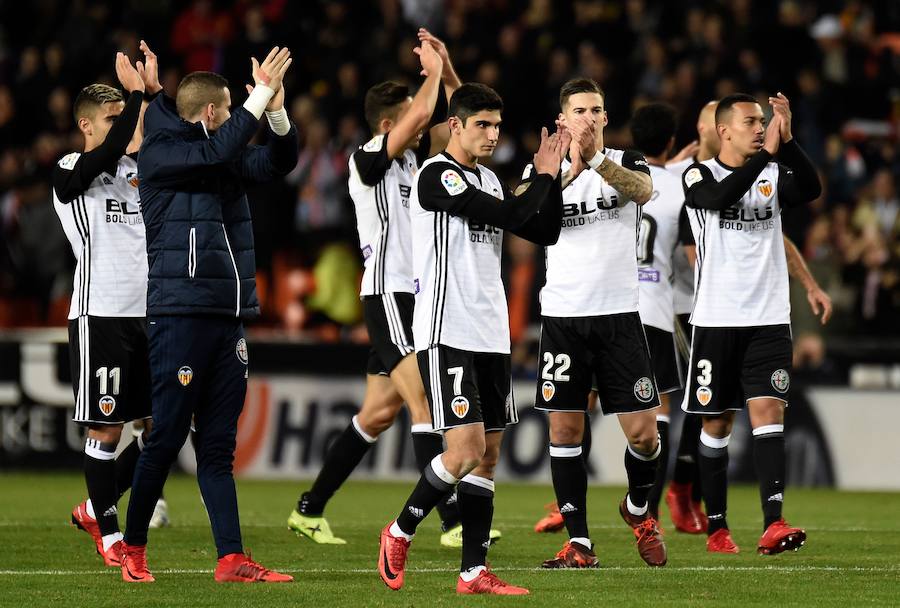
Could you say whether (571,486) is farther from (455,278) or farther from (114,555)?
(114,555)

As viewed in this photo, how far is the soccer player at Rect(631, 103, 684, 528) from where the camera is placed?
9.87 metres

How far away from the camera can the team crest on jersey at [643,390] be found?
8227mm

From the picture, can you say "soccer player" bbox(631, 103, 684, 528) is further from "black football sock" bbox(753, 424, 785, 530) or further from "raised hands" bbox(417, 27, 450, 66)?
"raised hands" bbox(417, 27, 450, 66)

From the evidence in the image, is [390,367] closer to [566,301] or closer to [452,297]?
[566,301]

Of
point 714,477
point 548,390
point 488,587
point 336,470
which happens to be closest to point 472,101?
point 548,390

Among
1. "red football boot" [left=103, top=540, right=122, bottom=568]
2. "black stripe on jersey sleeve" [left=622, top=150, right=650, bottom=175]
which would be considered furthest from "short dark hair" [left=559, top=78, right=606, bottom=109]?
"red football boot" [left=103, top=540, right=122, bottom=568]

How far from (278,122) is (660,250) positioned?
340 centimetres

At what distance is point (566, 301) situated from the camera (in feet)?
27.7

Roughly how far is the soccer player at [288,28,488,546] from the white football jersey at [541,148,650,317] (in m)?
1.12

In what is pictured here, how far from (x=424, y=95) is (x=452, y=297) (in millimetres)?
1309

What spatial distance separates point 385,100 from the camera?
374 inches

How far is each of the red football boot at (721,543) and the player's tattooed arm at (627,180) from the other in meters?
2.15

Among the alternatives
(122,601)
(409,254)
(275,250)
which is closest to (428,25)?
(275,250)

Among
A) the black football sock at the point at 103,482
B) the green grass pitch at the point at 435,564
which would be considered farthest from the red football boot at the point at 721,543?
the black football sock at the point at 103,482
